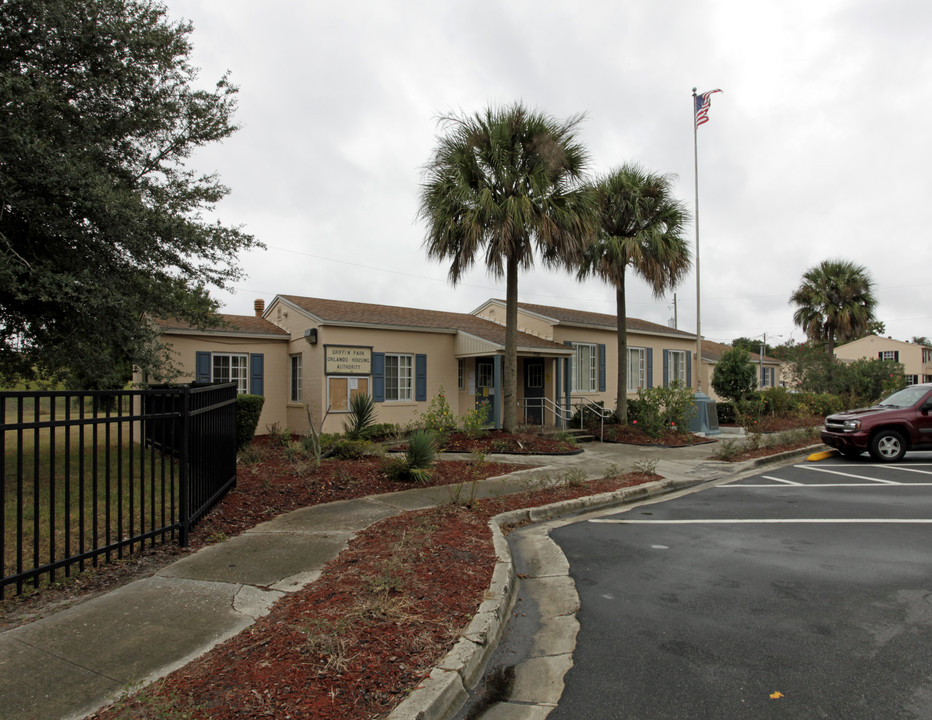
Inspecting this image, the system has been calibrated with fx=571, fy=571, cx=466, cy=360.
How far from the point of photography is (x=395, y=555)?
16.6 feet

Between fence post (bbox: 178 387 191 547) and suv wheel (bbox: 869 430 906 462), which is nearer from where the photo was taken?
fence post (bbox: 178 387 191 547)

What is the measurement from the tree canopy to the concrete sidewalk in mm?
5860

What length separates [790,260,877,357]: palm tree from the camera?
98.1ft

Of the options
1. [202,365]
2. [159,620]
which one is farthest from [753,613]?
[202,365]

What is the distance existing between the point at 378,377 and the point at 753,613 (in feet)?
42.6

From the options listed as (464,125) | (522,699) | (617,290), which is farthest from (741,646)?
(617,290)

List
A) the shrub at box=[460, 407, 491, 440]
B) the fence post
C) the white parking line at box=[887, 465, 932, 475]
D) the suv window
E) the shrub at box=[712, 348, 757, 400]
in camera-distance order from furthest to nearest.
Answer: the shrub at box=[712, 348, 757, 400] → the shrub at box=[460, 407, 491, 440] → the suv window → the white parking line at box=[887, 465, 932, 475] → the fence post

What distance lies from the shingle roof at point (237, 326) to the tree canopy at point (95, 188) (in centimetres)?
307

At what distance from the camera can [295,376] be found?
17016 millimetres

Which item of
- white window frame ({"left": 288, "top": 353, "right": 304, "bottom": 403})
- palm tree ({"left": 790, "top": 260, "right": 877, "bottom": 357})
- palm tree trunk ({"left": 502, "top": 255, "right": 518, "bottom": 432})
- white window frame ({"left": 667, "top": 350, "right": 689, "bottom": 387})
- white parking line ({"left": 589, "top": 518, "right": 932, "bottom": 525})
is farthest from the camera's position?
palm tree ({"left": 790, "top": 260, "right": 877, "bottom": 357})

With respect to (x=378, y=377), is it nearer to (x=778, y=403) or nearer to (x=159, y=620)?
(x=159, y=620)

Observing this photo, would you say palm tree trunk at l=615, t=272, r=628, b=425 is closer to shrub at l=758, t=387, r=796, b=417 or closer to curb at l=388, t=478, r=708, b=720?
shrub at l=758, t=387, r=796, b=417

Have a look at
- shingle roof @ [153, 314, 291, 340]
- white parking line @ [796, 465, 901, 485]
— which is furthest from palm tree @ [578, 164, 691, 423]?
shingle roof @ [153, 314, 291, 340]

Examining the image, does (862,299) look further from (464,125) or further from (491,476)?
(491,476)
